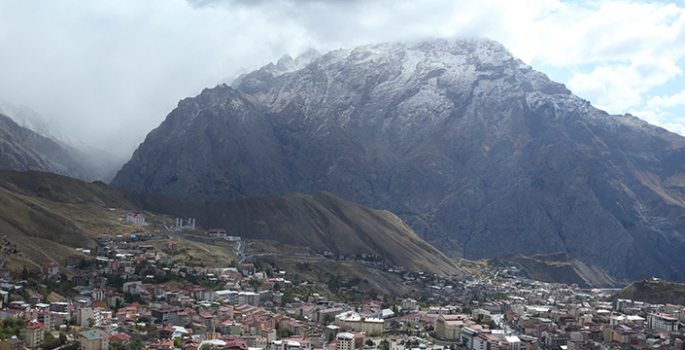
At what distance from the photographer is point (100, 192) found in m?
185

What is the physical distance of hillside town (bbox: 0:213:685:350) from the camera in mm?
84500

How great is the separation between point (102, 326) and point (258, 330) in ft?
59.4

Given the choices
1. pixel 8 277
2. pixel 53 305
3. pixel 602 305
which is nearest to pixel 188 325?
pixel 53 305

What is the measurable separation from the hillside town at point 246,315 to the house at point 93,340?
97 millimetres

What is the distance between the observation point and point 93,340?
7625 centimetres

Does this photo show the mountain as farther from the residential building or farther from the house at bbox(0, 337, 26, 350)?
the residential building

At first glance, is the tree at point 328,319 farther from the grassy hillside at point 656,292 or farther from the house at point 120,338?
the grassy hillside at point 656,292

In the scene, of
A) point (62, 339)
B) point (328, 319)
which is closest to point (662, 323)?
point (328, 319)

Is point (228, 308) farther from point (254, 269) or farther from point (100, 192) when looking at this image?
point (100, 192)

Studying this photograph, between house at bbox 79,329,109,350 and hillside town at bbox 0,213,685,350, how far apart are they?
10 cm

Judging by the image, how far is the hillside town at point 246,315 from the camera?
277 feet

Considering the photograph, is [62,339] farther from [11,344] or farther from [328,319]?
[328,319]

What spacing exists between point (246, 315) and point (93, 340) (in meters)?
27.7

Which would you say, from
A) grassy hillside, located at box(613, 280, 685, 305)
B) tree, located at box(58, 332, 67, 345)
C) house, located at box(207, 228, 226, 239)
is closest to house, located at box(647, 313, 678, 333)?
grassy hillside, located at box(613, 280, 685, 305)
